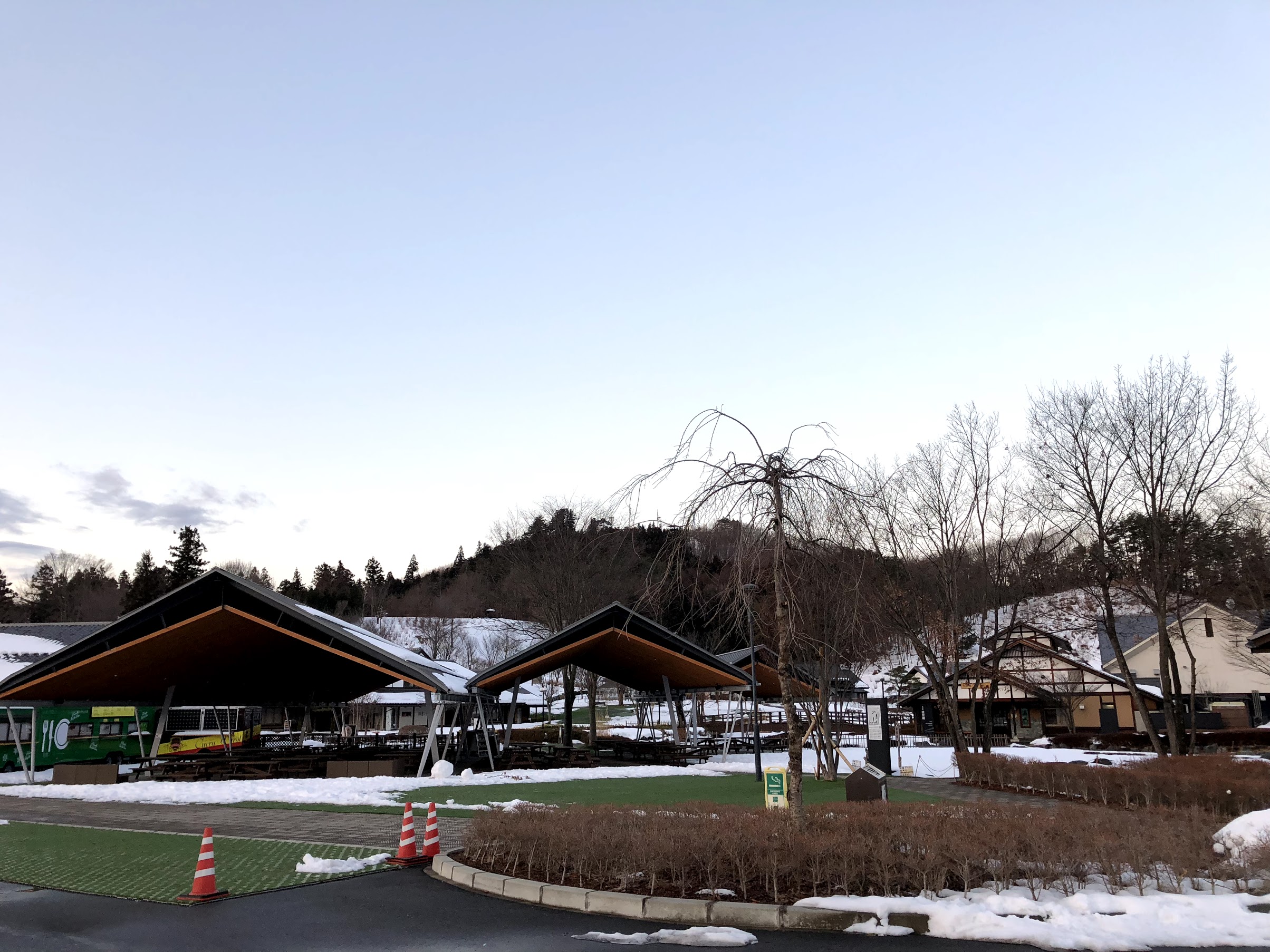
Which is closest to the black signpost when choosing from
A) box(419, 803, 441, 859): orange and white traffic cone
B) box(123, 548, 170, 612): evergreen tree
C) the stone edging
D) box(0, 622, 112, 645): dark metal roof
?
box(419, 803, 441, 859): orange and white traffic cone

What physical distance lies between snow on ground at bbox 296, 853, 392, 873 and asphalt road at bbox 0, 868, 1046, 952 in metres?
0.84

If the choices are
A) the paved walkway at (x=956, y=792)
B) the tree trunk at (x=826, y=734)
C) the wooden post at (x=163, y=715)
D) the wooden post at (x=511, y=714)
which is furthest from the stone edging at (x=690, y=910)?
the wooden post at (x=163, y=715)

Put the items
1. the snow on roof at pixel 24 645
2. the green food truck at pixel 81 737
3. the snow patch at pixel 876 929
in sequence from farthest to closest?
the snow on roof at pixel 24 645 < the green food truck at pixel 81 737 < the snow patch at pixel 876 929

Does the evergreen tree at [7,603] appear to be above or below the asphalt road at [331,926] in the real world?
above

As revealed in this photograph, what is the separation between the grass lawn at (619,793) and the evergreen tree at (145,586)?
6496 centimetres

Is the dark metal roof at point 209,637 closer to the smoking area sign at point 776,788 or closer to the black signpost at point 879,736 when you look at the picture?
the black signpost at point 879,736

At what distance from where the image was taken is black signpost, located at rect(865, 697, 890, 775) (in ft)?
73.2

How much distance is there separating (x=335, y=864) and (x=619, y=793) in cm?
1118

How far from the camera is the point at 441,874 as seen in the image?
32.7 ft

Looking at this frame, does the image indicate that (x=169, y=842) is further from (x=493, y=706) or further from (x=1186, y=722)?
(x=1186, y=722)

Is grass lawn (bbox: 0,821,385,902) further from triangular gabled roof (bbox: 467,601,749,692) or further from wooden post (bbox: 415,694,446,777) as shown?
triangular gabled roof (bbox: 467,601,749,692)

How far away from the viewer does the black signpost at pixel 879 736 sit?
22.3m

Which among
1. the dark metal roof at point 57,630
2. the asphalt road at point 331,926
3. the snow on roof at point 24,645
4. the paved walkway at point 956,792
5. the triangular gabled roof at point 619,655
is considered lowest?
the paved walkway at point 956,792

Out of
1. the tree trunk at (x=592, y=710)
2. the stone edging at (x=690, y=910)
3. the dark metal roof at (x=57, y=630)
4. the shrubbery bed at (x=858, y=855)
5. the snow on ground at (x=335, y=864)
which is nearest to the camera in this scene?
the stone edging at (x=690, y=910)
